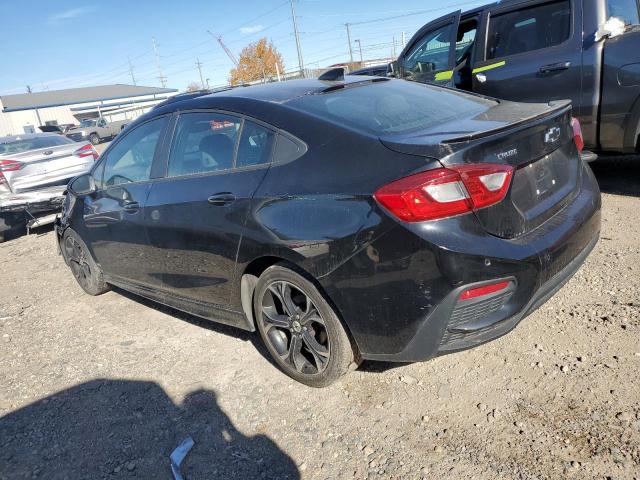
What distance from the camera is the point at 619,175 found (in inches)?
222

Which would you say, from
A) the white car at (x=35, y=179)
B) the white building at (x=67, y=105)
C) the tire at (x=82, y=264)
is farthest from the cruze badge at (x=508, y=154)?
the white building at (x=67, y=105)

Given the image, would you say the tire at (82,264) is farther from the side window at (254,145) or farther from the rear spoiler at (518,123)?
the rear spoiler at (518,123)

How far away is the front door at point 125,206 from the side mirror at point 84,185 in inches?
2.0

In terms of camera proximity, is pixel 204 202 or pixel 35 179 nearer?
pixel 204 202

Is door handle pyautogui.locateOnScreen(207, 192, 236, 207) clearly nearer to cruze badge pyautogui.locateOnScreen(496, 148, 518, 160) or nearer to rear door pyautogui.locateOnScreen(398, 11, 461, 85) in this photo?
cruze badge pyautogui.locateOnScreen(496, 148, 518, 160)

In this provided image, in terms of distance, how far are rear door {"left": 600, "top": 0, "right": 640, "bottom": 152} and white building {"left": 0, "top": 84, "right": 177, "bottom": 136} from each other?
161 feet

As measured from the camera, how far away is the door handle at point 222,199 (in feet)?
9.23

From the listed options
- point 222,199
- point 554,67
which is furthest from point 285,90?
point 554,67

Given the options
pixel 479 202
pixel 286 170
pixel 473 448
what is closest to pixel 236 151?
pixel 286 170

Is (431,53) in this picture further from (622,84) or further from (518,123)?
(518,123)

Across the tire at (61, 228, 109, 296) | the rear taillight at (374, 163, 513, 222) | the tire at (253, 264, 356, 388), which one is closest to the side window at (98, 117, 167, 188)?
the tire at (61, 228, 109, 296)

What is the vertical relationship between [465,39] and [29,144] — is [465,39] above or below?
above

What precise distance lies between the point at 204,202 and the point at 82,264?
246 cm

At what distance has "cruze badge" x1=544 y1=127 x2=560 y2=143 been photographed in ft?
8.20
